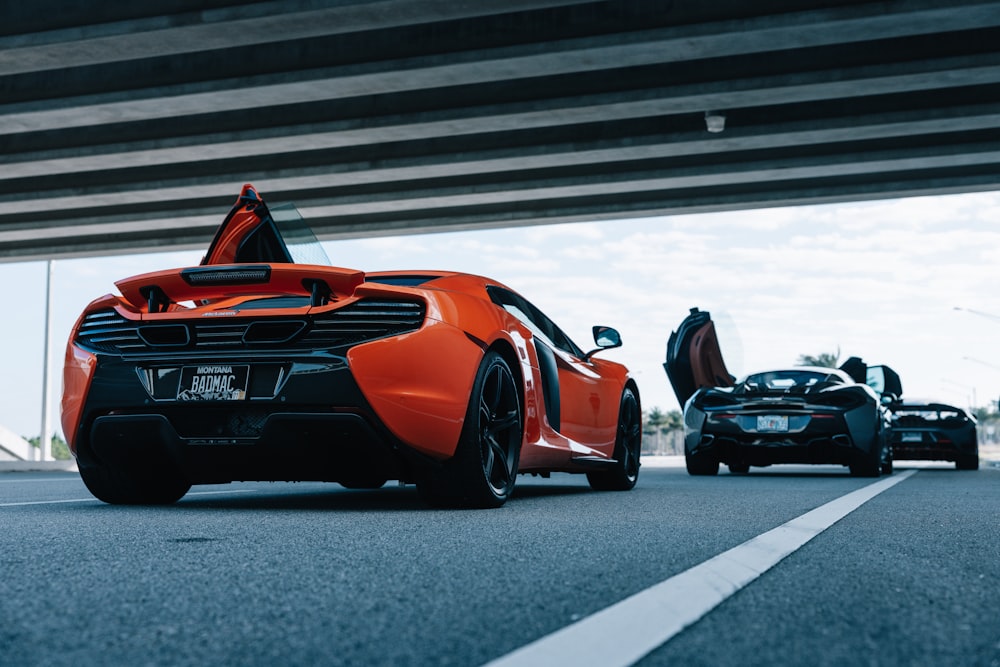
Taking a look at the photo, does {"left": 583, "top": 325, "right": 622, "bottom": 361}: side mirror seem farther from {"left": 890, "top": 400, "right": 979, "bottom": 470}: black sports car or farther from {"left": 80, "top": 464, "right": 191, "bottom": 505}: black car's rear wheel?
{"left": 890, "top": 400, "right": 979, "bottom": 470}: black sports car

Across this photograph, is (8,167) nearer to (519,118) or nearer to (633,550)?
(519,118)

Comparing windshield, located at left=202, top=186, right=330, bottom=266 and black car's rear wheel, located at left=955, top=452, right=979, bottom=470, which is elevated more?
windshield, located at left=202, top=186, right=330, bottom=266

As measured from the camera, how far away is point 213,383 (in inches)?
207

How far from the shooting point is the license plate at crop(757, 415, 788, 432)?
11.2 meters

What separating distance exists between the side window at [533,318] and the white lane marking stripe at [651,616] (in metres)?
2.76

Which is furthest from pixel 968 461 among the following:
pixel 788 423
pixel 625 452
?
pixel 625 452

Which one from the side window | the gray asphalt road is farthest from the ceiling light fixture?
the gray asphalt road

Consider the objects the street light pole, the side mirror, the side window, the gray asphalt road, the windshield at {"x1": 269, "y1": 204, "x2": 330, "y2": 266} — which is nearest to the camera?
the gray asphalt road

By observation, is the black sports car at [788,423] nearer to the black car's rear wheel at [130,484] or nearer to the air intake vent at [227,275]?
the black car's rear wheel at [130,484]

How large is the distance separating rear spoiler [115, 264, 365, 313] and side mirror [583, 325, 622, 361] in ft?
9.65

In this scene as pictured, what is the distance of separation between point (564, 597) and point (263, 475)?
298cm

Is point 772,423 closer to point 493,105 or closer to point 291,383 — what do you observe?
point 291,383

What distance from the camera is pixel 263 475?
5.51 m

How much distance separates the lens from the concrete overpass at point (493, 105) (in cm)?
1462
